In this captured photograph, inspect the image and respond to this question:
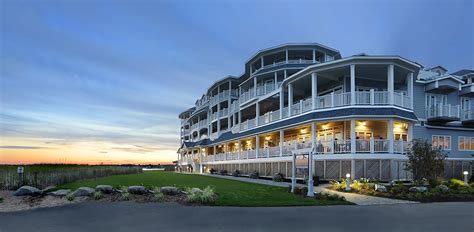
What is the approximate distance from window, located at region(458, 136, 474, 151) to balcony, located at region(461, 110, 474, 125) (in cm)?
139

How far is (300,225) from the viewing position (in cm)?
955

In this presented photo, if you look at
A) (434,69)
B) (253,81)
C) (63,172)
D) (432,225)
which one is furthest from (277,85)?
(432,225)

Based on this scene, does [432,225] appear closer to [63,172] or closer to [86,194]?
[86,194]

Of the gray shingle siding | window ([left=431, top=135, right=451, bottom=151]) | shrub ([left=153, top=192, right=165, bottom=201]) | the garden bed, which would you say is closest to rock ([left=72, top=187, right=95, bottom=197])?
shrub ([left=153, top=192, right=165, bottom=201])

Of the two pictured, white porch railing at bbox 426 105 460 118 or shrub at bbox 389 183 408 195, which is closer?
shrub at bbox 389 183 408 195

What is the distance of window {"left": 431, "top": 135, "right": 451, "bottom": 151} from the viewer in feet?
95.7

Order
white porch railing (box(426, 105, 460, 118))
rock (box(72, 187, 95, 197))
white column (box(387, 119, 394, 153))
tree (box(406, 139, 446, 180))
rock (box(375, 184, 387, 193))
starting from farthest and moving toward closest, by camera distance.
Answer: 1. white porch railing (box(426, 105, 460, 118))
2. white column (box(387, 119, 394, 153))
3. tree (box(406, 139, 446, 180))
4. rock (box(375, 184, 387, 193))
5. rock (box(72, 187, 95, 197))

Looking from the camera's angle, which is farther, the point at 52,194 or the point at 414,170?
the point at 414,170

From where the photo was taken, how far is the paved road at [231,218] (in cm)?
926

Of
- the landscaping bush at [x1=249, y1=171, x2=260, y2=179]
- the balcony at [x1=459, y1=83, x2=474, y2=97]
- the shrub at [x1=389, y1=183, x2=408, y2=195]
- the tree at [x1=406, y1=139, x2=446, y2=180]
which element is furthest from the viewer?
the landscaping bush at [x1=249, y1=171, x2=260, y2=179]

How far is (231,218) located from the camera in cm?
1041

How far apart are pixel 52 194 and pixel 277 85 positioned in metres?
26.7

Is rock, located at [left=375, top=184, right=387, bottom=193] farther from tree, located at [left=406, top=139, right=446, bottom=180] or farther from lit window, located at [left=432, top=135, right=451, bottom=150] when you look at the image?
lit window, located at [left=432, top=135, right=451, bottom=150]

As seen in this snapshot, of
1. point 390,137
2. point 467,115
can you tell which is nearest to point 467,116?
point 467,115
